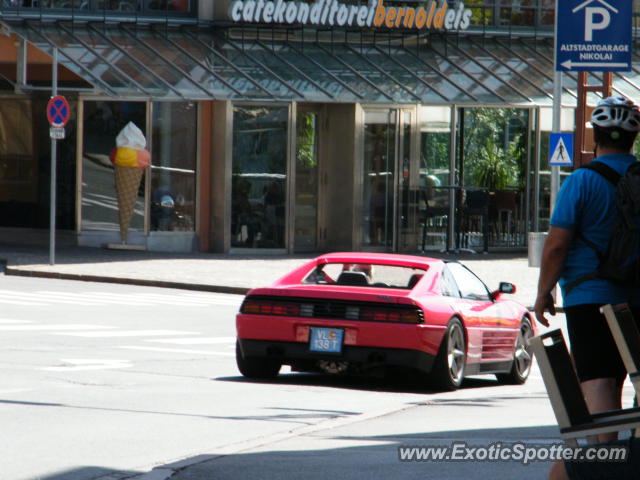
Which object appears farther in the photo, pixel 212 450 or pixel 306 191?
pixel 306 191

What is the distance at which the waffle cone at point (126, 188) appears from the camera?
29.0 m

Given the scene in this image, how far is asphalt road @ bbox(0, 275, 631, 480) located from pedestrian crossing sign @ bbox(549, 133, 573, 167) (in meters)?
7.85

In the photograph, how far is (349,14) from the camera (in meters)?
31.8

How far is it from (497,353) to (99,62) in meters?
17.8

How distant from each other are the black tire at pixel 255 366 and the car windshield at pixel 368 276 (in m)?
0.80

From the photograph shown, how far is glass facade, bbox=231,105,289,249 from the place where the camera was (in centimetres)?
3058

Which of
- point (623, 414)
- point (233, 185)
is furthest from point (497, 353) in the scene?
point (233, 185)

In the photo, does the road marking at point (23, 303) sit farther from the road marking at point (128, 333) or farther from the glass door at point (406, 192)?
the glass door at point (406, 192)

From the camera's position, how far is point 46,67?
2920 centimetres

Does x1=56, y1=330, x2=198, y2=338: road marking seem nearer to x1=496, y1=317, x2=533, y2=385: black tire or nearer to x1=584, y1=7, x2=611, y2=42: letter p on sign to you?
x1=496, y1=317, x2=533, y2=385: black tire

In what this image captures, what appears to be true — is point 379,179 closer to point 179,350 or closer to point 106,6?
point 106,6

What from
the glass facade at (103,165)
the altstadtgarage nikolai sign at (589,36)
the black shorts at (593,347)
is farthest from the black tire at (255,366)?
the glass facade at (103,165)

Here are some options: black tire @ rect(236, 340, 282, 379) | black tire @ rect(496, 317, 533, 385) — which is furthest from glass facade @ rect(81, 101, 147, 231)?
black tire @ rect(236, 340, 282, 379)

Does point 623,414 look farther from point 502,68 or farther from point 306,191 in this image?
point 502,68
